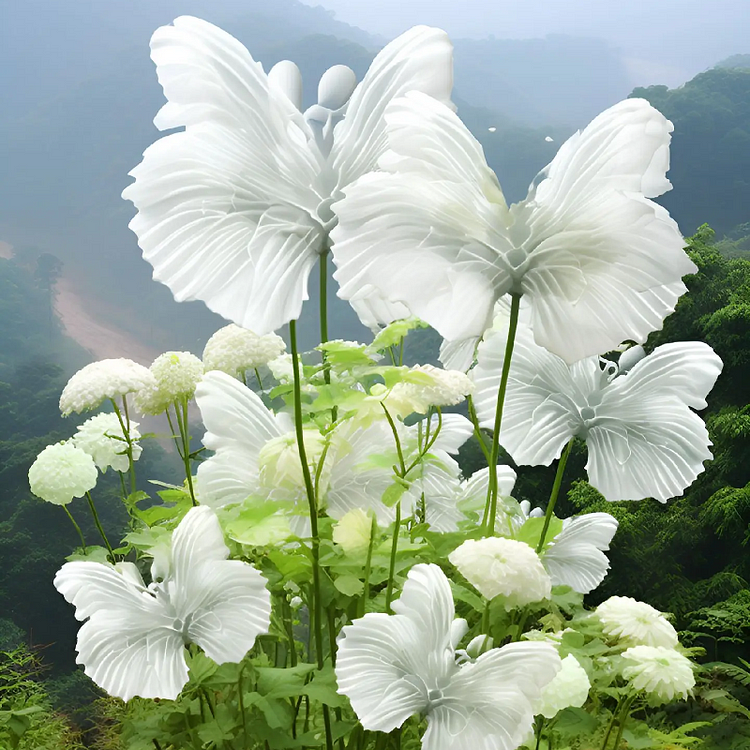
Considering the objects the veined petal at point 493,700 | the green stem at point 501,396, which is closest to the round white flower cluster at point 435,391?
the green stem at point 501,396

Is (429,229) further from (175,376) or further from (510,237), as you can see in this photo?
(175,376)

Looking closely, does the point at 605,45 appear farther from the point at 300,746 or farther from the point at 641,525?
the point at 300,746

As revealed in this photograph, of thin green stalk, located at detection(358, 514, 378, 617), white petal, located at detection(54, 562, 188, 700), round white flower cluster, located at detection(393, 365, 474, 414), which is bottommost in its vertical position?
white petal, located at detection(54, 562, 188, 700)

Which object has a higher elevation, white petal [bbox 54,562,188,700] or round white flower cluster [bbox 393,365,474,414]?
round white flower cluster [bbox 393,365,474,414]

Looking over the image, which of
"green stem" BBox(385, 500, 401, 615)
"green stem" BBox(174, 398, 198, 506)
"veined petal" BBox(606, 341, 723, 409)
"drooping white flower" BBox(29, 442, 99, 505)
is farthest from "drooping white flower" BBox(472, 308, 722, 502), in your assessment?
"drooping white flower" BBox(29, 442, 99, 505)

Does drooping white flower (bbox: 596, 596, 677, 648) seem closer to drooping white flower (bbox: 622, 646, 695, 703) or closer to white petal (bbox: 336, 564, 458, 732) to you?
drooping white flower (bbox: 622, 646, 695, 703)
